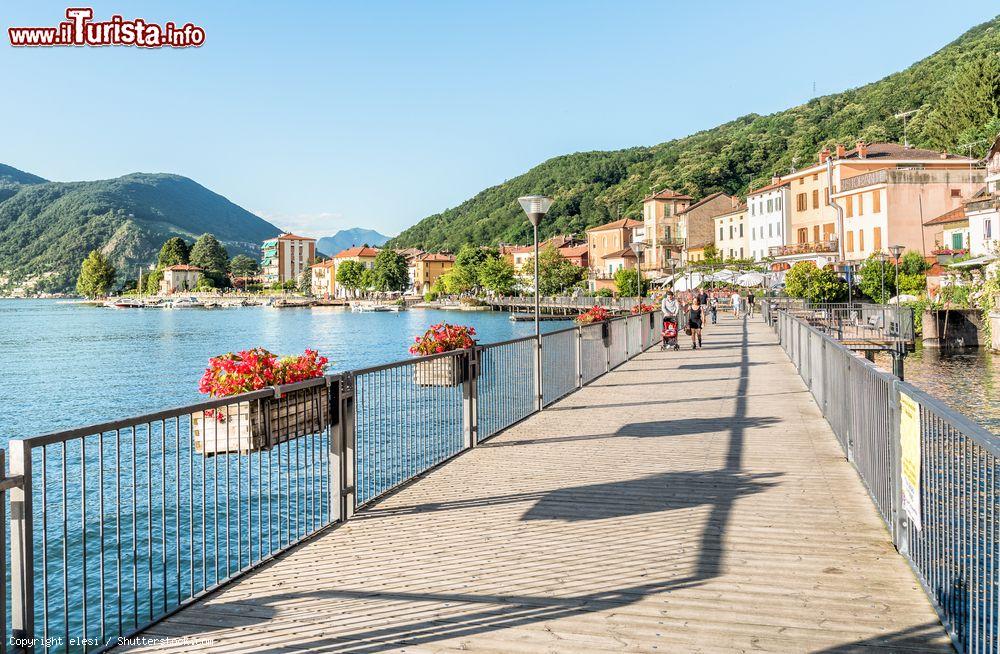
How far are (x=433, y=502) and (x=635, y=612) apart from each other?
278 cm

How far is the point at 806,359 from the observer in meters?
14.5

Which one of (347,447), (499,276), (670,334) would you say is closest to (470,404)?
(347,447)

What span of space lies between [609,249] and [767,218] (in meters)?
39.4

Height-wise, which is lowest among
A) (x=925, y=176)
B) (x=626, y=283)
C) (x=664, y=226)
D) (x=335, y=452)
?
(x=335, y=452)

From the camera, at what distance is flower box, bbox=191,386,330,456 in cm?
573

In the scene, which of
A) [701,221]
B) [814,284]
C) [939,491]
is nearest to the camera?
[939,491]

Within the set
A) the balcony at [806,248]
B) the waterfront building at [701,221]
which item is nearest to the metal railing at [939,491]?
the balcony at [806,248]

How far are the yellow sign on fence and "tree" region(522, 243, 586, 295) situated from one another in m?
101

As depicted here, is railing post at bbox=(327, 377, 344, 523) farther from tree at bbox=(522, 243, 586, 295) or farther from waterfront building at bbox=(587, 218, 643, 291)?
tree at bbox=(522, 243, 586, 295)

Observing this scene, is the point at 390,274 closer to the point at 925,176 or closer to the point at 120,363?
the point at 120,363

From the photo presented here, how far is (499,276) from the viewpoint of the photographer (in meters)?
123

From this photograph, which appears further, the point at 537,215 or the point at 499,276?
the point at 499,276

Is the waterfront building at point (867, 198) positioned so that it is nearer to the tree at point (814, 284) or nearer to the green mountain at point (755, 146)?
the green mountain at point (755, 146)

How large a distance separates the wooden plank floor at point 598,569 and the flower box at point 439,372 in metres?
0.87
